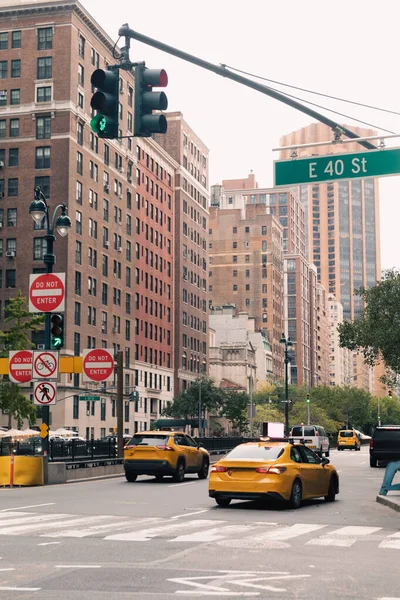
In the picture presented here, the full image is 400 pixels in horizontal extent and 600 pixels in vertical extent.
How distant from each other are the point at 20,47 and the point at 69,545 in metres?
76.4

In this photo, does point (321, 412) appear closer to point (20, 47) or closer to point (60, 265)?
point (60, 265)

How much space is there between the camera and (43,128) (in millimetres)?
80625

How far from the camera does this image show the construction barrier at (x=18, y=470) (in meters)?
25.5

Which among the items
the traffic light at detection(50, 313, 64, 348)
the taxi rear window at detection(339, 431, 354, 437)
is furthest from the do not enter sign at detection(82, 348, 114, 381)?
the taxi rear window at detection(339, 431, 354, 437)

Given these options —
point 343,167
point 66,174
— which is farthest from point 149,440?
point 66,174

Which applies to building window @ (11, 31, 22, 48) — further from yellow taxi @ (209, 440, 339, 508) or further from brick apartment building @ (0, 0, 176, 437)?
yellow taxi @ (209, 440, 339, 508)

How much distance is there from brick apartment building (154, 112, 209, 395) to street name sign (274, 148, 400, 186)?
9543cm

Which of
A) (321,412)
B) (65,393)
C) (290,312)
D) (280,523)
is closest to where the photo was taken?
(280,523)

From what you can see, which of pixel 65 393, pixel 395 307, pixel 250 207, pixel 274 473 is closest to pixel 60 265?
pixel 65 393

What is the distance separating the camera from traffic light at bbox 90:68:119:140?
11.2 meters

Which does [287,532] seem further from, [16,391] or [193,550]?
[16,391]

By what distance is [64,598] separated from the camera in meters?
7.94

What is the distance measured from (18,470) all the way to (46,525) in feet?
37.7

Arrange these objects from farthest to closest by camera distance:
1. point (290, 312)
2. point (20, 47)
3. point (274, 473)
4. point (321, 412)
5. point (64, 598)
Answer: point (290, 312) → point (321, 412) → point (20, 47) → point (274, 473) → point (64, 598)
